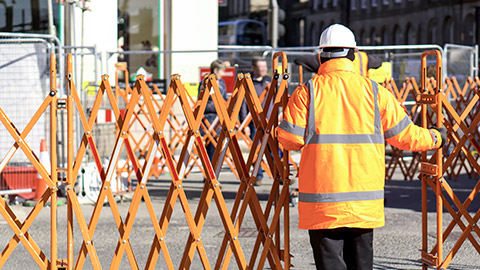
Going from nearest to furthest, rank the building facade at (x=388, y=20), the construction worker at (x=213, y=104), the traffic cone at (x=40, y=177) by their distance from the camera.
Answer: the traffic cone at (x=40, y=177), the construction worker at (x=213, y=104), the building facade at (x=388, y=20)

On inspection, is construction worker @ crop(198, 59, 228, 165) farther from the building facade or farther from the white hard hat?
the building facade

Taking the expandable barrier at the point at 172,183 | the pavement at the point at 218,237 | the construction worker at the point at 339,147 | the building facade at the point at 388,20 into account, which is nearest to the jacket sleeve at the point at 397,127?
the construction worker at the point at 339,147

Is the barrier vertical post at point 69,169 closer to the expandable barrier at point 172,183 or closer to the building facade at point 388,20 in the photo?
the expandable barrier at point 172,183

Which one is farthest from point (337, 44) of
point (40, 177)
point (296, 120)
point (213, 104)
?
point (213, 104)

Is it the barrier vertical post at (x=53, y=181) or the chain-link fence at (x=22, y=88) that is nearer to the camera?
the barrier vertical post at (x=53, y=181)

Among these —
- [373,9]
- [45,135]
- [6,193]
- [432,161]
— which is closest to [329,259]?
[432,161]

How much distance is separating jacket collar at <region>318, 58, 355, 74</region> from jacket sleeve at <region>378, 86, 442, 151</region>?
23 cm

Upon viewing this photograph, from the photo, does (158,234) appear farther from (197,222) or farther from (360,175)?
(360,175)

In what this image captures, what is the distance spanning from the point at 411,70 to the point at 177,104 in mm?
4623

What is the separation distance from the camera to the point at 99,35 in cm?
1706

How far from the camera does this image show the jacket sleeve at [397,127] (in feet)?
18.6

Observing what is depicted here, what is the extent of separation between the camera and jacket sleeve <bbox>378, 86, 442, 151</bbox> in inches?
223

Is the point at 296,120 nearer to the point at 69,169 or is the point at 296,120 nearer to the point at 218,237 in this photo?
the point at 69,169

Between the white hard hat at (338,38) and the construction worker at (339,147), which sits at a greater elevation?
the white hard hat at (338,38)
